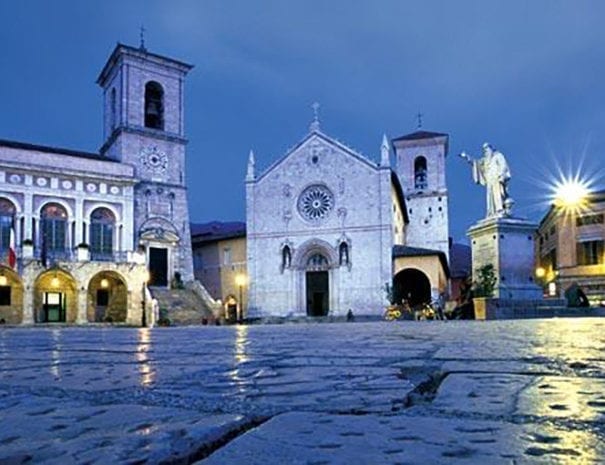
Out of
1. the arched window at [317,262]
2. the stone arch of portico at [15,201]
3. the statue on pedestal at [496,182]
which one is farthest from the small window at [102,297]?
the statue on pedestal at [496,182]

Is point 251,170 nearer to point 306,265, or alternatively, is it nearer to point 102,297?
point 306,265

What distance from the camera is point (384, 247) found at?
34.7 metres

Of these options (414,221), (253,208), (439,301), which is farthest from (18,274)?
(414,221)

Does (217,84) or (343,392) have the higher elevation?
(217,84)

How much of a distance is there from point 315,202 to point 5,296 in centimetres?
1712

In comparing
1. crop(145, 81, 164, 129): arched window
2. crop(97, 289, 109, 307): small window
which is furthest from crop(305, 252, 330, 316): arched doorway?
crop(145, 81, 164, 129): arched window

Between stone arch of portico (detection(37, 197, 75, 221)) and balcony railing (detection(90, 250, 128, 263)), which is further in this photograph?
balcony railing (detection(90, 250, 128, 263))

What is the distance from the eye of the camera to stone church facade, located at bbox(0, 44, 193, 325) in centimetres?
3131

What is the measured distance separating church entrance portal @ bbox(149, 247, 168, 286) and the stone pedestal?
75.0 feet

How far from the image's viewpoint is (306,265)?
36.8 meters

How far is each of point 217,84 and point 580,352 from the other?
501 feet

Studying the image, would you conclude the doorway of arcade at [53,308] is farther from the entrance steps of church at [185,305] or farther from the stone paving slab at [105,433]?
the stone paving slab at [105,433]

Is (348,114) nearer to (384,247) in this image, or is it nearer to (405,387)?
(384,247)

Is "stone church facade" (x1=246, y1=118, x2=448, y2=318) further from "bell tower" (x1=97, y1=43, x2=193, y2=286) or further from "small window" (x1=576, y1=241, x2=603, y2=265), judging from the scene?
"small window" (x1=576, y1=241, x2=603, y2=265)
